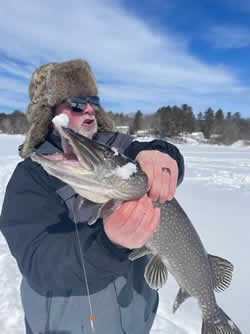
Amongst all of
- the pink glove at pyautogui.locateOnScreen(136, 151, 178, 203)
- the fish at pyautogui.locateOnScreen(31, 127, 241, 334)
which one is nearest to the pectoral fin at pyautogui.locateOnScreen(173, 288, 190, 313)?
the fish at pyautogui.locateOnScreen(31, 127, 241, 334)

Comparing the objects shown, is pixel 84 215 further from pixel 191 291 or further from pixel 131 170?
pixel 191 291

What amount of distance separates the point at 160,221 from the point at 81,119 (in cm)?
120

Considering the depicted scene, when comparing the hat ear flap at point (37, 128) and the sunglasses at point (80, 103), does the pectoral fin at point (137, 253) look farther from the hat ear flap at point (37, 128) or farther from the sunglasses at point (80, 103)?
the sunglasses at point (80, 103)

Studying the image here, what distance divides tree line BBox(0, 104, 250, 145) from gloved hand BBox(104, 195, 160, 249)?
50018mm

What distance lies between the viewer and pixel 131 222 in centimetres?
116

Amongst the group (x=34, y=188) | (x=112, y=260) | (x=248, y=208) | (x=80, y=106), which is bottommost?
(x=248, y=208)

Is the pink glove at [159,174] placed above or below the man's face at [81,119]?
below

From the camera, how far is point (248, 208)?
A: 6250mm

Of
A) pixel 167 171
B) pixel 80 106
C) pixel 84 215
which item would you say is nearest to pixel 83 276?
pixel 84 215

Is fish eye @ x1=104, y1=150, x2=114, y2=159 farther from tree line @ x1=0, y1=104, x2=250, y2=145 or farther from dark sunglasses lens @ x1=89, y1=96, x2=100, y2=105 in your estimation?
tree line @ x1=0, y1=104, x2=250, y2=145

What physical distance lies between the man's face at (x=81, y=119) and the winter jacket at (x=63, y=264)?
31cm

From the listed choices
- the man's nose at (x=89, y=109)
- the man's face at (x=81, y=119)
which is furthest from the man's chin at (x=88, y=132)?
the man's nose at (x=89, y=109)

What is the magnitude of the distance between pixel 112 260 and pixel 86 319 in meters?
0.69

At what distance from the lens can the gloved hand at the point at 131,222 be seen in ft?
3.81
